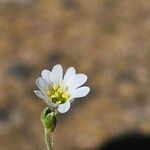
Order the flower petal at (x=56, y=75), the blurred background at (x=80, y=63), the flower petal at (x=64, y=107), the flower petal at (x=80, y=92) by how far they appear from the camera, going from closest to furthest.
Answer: the flower petal at (x=64, y=107) → the flower petal at (x=80, y=92) → the flower petal at (x=56, y=75) → the blurred background at (x=80, y=63)

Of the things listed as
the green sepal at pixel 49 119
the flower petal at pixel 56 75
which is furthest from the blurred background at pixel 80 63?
the green sepal at pixel 49 119

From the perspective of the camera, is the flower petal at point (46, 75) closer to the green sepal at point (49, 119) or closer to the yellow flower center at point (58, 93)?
the yellow flower center at point (58, 93)

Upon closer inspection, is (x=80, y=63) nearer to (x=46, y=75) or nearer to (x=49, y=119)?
(x=46, y=75)

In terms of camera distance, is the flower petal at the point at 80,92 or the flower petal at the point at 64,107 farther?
the flower petal at the point at 80,92

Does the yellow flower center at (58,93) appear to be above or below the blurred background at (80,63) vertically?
below

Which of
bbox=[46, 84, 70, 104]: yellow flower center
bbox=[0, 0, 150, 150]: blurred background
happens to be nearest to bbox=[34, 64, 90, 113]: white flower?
bbox=[46, 84, 70, 104]: yellow flower center

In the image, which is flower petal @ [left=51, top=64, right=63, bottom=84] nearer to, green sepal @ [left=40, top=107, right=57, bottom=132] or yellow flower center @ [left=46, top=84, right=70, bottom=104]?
yellow flower center @ [left=46, top=84, right=70, bottom=104]

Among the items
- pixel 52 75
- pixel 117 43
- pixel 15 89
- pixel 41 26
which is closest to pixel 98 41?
pixel 117 43

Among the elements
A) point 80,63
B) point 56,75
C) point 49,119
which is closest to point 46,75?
point 56,75

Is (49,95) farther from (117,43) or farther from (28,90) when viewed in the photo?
(117,43)
